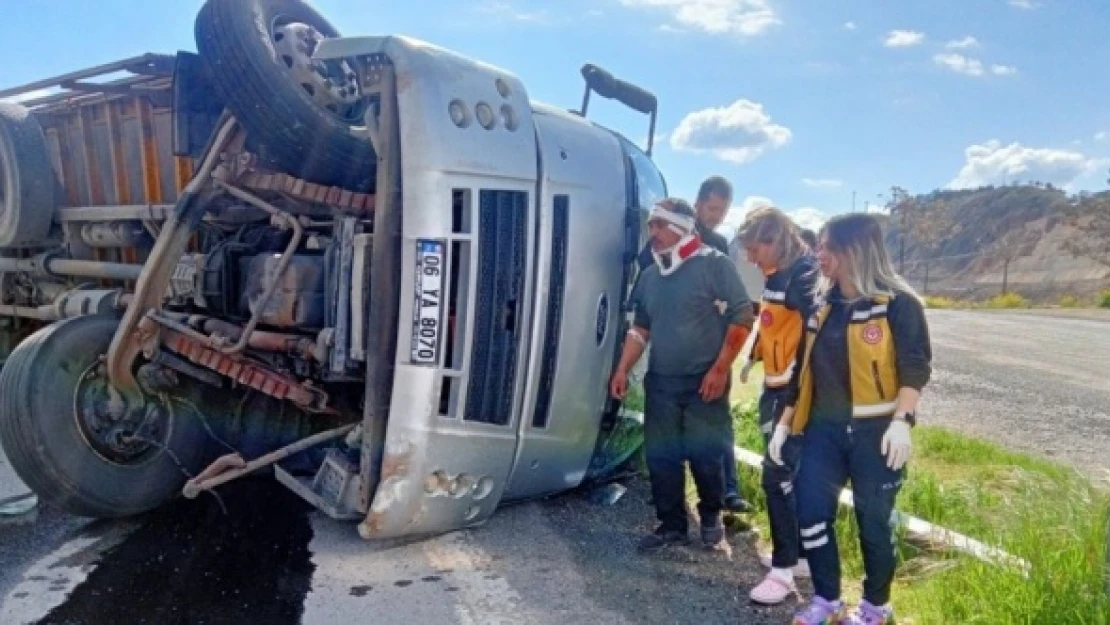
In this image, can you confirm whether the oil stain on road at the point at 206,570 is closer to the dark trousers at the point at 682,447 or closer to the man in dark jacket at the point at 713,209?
the dark trousers at the point at 682,447

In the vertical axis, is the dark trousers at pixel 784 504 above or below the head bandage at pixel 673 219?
below

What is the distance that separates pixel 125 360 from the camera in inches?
159

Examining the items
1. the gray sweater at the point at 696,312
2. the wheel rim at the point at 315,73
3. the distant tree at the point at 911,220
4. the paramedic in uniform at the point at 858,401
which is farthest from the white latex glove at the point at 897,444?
the distant tree at the point at 911,220

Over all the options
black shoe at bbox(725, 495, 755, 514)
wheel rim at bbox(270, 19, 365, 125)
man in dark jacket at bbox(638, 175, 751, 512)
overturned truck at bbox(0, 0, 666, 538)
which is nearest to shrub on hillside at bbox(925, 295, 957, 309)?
man in dark jacket at bbox(638, 175, 751, 512)

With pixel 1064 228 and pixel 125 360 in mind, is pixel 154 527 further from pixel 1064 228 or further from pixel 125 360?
pixel 1064 228

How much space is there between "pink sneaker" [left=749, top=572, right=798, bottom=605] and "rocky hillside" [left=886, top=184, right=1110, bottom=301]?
4022cm

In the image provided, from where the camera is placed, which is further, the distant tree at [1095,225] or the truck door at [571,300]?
the distant tree at [1095,225]

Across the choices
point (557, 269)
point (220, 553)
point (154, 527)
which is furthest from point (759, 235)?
point (154, 527)

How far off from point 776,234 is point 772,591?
140cm

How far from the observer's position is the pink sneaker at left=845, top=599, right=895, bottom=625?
3.07 meters

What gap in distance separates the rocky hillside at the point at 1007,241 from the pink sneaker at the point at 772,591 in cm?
4022

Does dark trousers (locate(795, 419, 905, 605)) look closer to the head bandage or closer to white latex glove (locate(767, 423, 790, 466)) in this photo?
white latex glove (locate(767, 423, 790, 466))

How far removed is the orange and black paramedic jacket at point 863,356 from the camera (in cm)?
294

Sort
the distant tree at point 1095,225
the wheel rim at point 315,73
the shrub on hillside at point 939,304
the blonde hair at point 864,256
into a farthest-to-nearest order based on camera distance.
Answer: the distant tree at point 1095,225, the shrub on hillside at point 939,304, the wheel rim at point 315,73, the blonde hair at point 864,256
